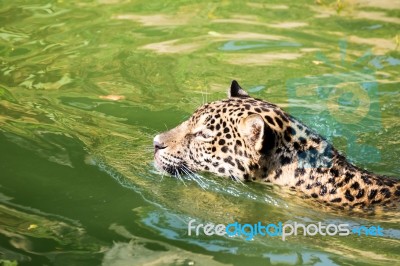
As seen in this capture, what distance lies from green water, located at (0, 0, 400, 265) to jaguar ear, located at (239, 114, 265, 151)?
0.58 m

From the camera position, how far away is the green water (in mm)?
7125

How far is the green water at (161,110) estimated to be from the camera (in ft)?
23.4

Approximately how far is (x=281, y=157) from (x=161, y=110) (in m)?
3.29

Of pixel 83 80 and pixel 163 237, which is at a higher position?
pixel 83 80

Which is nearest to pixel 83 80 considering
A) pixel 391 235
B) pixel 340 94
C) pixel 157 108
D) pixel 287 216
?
pixel 157 108

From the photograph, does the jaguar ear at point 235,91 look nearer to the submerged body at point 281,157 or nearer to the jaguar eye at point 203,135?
the submerged body at point 281,157

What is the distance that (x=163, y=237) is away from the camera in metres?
7.19

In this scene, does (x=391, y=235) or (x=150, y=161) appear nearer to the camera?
(x=391, y=235)

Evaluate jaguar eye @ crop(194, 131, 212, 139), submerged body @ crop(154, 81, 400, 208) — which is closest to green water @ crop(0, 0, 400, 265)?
submerged body @ crop(154, 81, 400, 208)

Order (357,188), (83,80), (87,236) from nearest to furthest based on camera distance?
(87,236)
(357,188)
(83,80)

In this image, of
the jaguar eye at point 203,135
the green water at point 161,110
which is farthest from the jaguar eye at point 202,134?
the green water at point 161,110

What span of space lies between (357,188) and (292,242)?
0.92 meters

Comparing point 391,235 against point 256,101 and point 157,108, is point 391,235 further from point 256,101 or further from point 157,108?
point 157,108

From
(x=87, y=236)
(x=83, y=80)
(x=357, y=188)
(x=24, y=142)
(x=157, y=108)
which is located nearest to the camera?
(x=87, y=236)
